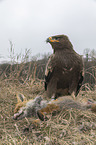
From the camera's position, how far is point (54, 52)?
436 centimetres

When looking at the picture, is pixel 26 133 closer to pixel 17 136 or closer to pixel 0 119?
pixel 17 136

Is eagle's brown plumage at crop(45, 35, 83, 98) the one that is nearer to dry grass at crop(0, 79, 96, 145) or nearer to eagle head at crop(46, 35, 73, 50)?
eagle head at crop(46, 35, 73, 50)

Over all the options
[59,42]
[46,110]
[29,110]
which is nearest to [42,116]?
[46,110]

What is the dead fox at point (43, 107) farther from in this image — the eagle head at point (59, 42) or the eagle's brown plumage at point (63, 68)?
the eagle head at point (59, 42)

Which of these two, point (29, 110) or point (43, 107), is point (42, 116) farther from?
point (29, 110)

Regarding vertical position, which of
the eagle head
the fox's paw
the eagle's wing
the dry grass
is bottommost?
the dry grass

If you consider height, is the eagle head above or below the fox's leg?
above

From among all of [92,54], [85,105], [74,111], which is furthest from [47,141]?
[92,54]

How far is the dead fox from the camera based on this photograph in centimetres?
356

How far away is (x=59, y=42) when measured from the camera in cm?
422

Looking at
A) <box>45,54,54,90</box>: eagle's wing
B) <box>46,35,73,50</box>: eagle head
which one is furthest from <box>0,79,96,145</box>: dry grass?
<box>46,35,73,50</box>: eagle head

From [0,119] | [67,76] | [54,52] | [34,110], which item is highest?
[54,52]

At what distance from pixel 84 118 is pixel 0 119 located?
1639mm

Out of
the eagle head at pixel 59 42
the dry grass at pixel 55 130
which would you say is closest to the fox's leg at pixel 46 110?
the dry grass at pixel 55 130
